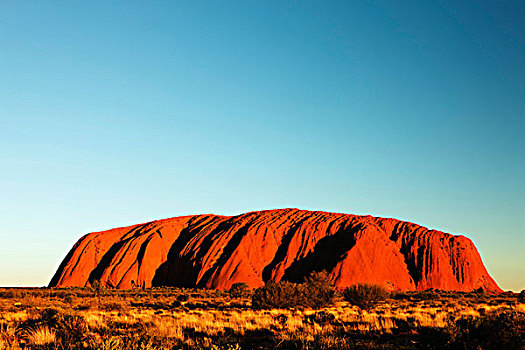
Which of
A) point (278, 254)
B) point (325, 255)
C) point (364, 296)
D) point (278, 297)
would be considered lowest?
point (278, 297)

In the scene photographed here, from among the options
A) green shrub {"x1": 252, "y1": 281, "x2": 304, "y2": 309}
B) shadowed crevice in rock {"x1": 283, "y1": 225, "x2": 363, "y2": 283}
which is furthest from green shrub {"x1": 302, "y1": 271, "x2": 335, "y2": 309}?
shadowed crevice in rock {"x1": 283, "y1": 225, "x2": 363, "y2": 283}

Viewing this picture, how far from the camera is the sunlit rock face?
216ft

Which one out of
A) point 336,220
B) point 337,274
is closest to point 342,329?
point 337,274

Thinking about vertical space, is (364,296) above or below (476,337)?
below

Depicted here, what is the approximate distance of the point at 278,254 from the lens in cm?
7112

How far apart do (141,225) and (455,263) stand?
60888 mm

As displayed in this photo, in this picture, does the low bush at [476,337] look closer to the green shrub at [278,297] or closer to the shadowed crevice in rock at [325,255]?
the green shrub at [278,297]

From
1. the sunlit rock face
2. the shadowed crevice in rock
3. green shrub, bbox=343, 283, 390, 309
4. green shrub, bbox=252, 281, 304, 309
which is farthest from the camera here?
the sunlit rock face

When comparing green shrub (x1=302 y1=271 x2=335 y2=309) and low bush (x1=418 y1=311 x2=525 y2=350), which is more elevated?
low bush (x1=418 y1=311 x2=525 y2=350)

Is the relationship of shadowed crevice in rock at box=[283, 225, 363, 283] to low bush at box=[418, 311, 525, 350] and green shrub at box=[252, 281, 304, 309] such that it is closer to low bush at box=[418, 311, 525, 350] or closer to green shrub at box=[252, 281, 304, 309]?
green shrub at box=[252, 281, 304, 309]

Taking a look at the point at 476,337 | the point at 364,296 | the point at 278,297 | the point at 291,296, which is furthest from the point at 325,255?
the point at 476,337

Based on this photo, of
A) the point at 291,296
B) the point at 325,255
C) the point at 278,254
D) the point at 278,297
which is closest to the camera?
the point at 278,297

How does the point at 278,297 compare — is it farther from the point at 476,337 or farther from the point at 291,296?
the point at 476,337

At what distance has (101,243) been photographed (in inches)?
3349
